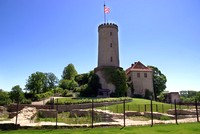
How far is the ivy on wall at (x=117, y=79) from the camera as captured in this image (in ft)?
152

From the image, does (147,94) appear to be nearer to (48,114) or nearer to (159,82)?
(159,82)

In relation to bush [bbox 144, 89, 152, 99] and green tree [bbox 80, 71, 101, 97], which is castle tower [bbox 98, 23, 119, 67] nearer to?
green tree [bbox 80, 71, 101, 97]

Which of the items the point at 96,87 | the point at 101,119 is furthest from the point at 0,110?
the point at 96,87

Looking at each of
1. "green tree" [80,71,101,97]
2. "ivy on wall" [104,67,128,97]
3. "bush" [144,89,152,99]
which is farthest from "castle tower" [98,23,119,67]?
"bush" [144,89,152,99]

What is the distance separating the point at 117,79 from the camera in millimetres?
46625

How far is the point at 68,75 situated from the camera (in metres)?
88.9

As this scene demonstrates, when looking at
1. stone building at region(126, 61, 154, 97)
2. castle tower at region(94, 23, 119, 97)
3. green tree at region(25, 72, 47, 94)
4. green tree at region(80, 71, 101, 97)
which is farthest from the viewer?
green tree at region(25, 72, 47, 94)

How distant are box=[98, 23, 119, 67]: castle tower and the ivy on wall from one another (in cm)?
324

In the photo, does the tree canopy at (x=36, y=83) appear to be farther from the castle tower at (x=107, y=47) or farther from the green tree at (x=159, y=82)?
the green tree at (x=159, y=82)

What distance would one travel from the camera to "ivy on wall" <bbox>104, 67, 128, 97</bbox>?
46.4 metres

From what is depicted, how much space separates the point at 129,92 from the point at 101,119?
3349cm

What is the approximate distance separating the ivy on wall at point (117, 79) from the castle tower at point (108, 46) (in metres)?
3.24

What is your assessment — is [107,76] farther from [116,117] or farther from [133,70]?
[116,117]

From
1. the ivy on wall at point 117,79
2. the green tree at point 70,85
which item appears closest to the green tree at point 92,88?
the ivy on wall at point 117,79
